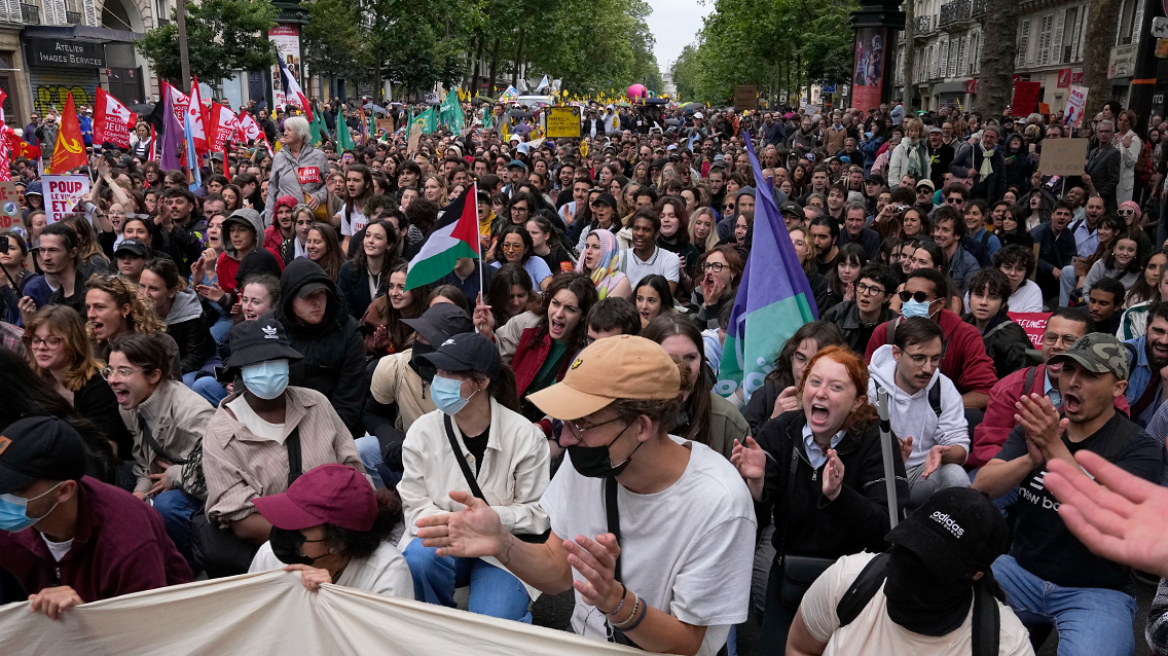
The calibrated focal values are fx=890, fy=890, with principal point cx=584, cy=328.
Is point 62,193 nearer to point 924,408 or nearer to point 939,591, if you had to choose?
point 924,408

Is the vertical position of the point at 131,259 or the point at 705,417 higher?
the point at 131,259

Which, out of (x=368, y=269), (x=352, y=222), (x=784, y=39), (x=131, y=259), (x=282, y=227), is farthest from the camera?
(x=784, y=39)

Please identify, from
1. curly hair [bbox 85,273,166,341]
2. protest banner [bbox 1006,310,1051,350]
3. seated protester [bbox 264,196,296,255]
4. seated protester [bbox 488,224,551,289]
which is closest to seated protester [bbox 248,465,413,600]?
curly hair [bbox 85,273,166,341]

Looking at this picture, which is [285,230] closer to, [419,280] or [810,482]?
[419,280]

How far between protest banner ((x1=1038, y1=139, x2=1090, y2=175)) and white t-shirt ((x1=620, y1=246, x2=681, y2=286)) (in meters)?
6.47

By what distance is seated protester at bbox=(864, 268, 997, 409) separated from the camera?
17.3ft

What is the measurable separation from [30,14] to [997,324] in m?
43.8

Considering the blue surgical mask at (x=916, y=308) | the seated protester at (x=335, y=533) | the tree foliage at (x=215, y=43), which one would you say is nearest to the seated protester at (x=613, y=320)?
the blue surgical mask at (x=916, y=308)

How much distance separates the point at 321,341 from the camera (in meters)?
5.22

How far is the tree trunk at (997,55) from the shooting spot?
1909 centimetres

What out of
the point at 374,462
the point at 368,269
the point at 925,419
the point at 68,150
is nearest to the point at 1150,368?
the point at 925,419

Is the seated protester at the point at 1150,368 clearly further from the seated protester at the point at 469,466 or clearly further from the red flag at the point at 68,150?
the red flag at the point at 68,150

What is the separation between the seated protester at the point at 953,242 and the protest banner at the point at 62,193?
851 cm

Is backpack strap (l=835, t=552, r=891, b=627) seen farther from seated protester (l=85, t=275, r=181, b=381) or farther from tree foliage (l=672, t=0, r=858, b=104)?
tree foliage (l=672, t=0, r=858, b=104)
